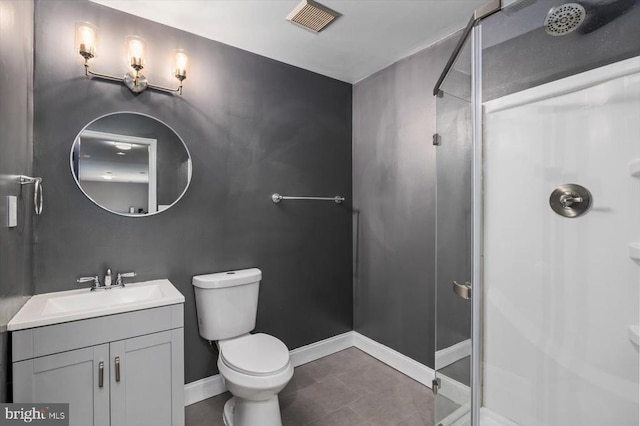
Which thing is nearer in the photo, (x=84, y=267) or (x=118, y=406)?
(x=118, y=406)

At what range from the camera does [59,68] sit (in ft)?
5.36

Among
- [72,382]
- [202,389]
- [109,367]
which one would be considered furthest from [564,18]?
[202,389]

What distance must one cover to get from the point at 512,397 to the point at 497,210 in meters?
1.05

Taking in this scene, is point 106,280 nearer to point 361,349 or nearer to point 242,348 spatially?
point 242,348

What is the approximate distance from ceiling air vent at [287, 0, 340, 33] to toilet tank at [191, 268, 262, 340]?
160 cm

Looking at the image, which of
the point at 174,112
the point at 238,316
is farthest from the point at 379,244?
the point at 174,112

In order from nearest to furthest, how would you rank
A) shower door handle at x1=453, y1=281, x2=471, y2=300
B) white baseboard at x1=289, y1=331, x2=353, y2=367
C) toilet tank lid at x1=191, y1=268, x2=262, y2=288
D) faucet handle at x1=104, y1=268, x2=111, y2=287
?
shower door handle at x1=453, y1=281, x2=471, y2=300
faucet handle at x1=104, y1=268, x2=111, y2=287
toilet tank lid at x1=191, y1=268, x2=262, y2=288
white baseboard at x1=289, y1=331, x2=353, y2=367

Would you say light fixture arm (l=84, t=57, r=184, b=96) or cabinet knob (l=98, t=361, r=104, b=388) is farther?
light fixture arm (l=84, t=57, r=184, b=96)

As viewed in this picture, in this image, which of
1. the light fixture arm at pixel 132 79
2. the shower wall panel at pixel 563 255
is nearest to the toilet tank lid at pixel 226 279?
the light fixture arm at pixel 132 79

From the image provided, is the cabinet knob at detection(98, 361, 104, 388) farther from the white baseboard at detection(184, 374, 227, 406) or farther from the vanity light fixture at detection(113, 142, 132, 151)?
the vanity light fixture at detection(113, 142, 132, 151)

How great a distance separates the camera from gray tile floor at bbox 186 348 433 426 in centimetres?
183

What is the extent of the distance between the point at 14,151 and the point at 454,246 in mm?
2069

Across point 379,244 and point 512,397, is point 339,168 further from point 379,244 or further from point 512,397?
point 512,397

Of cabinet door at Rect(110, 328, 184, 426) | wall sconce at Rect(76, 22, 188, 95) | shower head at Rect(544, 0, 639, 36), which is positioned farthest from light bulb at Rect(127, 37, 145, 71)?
shower head at Rect(544, 0, 639, 36)
